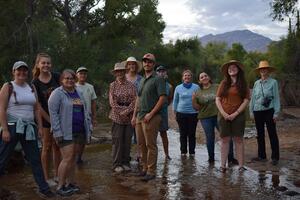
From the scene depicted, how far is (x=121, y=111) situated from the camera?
25.9 ft

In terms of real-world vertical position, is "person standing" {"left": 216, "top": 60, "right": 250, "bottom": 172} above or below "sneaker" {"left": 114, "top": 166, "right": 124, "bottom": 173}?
above

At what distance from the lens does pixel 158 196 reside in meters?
6.27

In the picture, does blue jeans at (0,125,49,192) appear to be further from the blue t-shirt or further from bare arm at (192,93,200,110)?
bare arm at (192,93,200,110)

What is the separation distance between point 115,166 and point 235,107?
2.27 metres

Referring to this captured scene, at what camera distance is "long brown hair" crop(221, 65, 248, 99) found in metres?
7.63

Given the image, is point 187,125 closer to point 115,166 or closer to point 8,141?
point 115,166

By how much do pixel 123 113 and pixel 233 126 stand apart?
183 centimetres

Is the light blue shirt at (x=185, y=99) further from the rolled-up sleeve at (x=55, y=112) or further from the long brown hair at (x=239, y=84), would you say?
the rolled-up sleeve at (x=55, y=112)

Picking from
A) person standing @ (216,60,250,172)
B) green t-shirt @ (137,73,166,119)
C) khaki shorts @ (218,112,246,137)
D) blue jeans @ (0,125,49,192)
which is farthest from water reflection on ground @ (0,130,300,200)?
green t-shirt @ (137,73,166,119)

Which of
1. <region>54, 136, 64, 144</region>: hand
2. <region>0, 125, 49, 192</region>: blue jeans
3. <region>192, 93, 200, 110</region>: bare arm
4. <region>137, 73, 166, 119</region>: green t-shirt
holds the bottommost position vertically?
<region>0, 125, 49, 192</region>: blue jeans

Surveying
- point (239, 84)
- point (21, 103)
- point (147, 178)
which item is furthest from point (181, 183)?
point (21, 103)

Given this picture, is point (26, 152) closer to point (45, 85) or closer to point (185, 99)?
point (45, 85)

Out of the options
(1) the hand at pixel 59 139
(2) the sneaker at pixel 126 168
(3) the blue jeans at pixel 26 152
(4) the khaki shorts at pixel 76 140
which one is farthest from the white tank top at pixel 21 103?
(2) the sneaker at pixel 126 168

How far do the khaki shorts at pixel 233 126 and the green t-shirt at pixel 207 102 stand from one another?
2.71 ft
